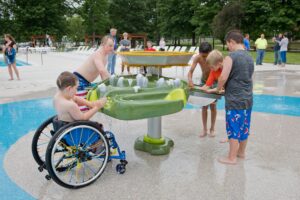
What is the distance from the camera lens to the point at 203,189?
11.8ft

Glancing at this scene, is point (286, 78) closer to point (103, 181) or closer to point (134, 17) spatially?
point (103, 181)

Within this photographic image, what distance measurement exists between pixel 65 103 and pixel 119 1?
54612 millimetres

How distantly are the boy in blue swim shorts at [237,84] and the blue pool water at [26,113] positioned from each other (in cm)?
177

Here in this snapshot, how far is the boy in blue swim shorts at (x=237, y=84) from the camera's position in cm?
390

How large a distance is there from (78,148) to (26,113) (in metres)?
4.06

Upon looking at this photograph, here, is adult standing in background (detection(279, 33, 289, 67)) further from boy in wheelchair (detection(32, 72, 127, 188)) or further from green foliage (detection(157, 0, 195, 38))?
green foliage (detection(157, 0, 195, 38))

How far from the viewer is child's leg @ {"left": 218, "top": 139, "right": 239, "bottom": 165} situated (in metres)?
4.19

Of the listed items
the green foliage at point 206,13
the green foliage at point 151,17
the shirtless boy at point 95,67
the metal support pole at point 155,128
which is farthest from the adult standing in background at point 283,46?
the green foliage at point 206,13

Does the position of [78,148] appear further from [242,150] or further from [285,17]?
[285,17]

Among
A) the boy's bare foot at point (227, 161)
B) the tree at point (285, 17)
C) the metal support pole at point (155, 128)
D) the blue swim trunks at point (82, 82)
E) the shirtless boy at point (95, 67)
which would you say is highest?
the tree at point (285, 17)

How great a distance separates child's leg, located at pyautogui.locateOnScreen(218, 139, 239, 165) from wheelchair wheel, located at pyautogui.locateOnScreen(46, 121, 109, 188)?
1.56 metres

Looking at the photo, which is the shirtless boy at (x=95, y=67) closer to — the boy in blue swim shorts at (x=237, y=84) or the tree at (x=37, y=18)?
the boy in blue swim shorts at (x=237, y=84)

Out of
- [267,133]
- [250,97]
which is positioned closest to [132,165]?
[250,97]

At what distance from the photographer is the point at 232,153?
4.28 meters
